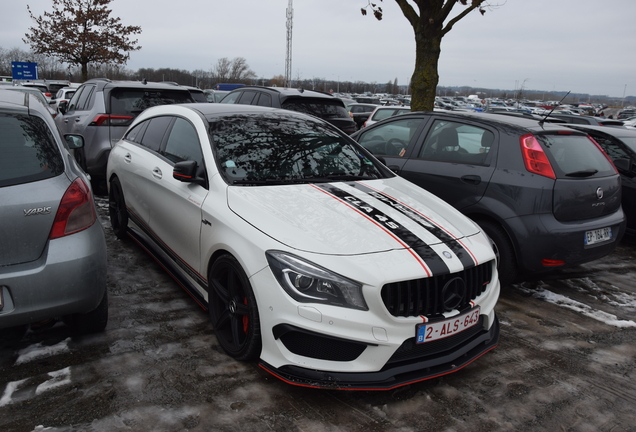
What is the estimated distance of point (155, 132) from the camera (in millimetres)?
4621

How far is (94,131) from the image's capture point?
7.36 metres

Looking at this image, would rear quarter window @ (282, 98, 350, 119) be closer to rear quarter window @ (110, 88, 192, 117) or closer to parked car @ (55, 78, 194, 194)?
parked car @ (55, 78, 194, 194)

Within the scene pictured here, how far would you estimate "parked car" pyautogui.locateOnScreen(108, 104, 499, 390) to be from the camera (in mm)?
2605

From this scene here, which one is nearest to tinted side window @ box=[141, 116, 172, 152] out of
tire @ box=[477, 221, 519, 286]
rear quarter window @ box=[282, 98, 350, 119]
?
tire @ box=[477, 221, 519, 286]

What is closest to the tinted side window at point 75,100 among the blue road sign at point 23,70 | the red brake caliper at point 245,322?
the red brake caliper at point 245,322

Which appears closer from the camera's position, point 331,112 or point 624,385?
point 624,385

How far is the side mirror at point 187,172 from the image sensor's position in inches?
137

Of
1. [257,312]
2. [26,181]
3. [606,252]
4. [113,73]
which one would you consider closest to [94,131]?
[26,181]

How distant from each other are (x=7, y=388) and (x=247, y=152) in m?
2.13

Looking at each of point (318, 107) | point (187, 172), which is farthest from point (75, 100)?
point (187, 172)

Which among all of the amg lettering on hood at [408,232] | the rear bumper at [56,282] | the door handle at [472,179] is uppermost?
the door handle at [472,179]

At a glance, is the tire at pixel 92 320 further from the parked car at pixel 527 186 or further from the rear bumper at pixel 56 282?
the parked car at pixel 527 186

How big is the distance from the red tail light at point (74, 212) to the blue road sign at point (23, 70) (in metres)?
34.6

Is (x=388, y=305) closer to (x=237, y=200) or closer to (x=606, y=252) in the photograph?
(x=237, y=200)
